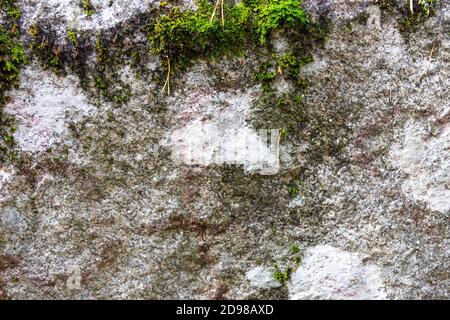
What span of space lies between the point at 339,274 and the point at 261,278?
289 mm

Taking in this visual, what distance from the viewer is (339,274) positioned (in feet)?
5.10

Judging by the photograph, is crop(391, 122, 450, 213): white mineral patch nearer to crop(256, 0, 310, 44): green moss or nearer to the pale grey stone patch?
crop(256, 0, 310, 44): green moss

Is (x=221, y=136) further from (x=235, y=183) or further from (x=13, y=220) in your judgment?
(x=13, y=220)

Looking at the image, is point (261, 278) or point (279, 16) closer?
point (279, 16)

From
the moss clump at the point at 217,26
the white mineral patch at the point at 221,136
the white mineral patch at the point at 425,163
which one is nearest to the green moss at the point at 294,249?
the white mineral patch at the point at 221,136

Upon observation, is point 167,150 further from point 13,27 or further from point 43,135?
point 13,27

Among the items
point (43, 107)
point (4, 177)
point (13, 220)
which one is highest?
point (43, 107)

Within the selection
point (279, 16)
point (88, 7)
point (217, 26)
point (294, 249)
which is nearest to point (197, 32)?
point (217, 26)

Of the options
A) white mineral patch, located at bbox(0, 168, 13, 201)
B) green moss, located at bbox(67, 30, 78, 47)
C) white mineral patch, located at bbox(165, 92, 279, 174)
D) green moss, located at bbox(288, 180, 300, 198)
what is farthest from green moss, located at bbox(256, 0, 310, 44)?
white mineral patch, located at bbox(0, 168, 13, 201)

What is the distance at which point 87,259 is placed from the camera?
5.09 ft

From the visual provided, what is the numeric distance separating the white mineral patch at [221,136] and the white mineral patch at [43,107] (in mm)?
356

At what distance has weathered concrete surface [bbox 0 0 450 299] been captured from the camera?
4.93 feet

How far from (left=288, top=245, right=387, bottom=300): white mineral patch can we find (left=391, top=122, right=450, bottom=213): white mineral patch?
12.6 inches
